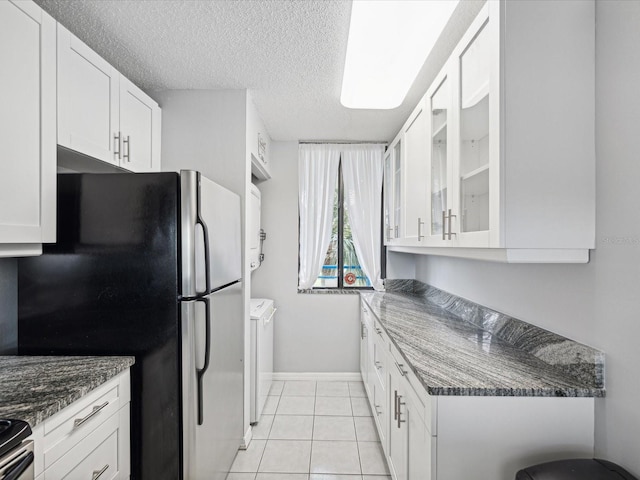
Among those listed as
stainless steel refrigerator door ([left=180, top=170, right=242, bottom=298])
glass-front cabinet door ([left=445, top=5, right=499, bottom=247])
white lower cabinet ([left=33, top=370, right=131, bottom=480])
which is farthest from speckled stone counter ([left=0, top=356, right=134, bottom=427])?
glass-front cabinet door ([left=445, top=5, right=499, bottom=247])

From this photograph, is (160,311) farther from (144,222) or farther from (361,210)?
(361,210)

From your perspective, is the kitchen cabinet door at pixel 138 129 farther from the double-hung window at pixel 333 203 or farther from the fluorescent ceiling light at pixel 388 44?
the double-hung window at pixel 333 203

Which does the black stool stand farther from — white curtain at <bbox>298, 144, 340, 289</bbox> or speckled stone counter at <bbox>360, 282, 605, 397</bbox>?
white curtain at <bbox>298, 144, 340, 289</bbox>

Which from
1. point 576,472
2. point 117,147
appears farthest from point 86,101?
point 576,472

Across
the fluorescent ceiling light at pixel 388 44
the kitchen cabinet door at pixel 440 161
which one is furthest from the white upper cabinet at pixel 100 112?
the kitchen cabinet door at pixel 440 161

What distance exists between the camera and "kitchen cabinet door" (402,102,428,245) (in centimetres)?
227

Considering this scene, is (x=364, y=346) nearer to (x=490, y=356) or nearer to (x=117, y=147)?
(x=490, y=356)

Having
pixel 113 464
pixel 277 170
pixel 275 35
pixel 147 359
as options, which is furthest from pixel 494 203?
pixel 277 170

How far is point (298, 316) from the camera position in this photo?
376 centimetres

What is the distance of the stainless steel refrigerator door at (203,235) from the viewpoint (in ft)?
5.46

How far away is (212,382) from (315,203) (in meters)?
2.29

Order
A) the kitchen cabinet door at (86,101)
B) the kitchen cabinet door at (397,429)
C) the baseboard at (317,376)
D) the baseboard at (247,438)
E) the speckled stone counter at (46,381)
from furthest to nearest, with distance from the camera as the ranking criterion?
the baseboard at (317,376) → the baseboard at (247,438) → the kitchen cabinet door at (397,429) → the kitchen cabinet door at (86,101) → the speckled stone counter at (46,381)

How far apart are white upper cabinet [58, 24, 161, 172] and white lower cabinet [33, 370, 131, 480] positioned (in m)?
1.12

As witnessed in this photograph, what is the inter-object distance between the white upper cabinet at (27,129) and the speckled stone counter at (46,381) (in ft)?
1.55
